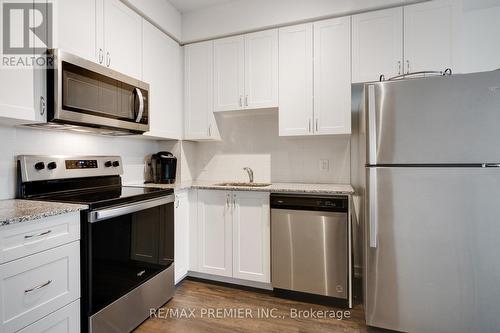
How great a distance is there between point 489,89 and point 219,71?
2097 mm

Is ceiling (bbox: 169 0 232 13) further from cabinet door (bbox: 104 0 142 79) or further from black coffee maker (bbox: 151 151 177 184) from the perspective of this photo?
black coffee maker (bbox: 151 151 177 184)

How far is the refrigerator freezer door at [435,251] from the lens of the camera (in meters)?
1.46

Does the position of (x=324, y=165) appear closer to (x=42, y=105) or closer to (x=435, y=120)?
(x=435, y=120)

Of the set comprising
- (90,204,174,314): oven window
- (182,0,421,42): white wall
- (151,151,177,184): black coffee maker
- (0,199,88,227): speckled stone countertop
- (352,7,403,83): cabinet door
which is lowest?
(90,204,174,314): oven window

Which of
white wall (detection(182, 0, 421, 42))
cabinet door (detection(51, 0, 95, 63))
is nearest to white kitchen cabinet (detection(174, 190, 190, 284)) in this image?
cabinet door (detection(51, 0, 95, 63))

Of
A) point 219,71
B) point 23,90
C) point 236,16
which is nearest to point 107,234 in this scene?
point 23,90

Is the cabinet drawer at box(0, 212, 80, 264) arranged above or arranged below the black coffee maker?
below

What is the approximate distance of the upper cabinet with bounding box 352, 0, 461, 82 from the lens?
192 centimetres

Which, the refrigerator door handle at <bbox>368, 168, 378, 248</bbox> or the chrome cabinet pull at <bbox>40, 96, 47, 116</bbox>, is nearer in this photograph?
the chrome cabinet pull at <bbox>40, 96, 47, 116</bbox>

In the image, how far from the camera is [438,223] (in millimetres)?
1520

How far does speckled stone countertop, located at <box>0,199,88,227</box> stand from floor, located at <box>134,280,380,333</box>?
1021 millimetres

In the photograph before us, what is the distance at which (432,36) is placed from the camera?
1.95 metres

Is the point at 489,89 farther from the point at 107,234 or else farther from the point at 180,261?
the point at 180,261

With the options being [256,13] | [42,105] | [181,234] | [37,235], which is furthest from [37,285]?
[256,13]
